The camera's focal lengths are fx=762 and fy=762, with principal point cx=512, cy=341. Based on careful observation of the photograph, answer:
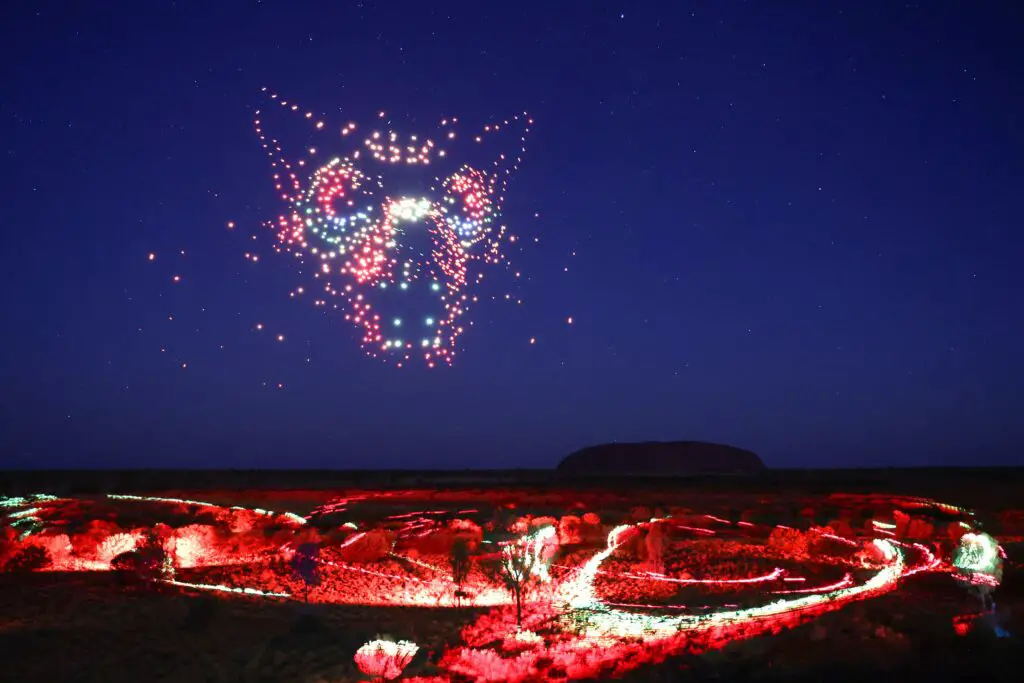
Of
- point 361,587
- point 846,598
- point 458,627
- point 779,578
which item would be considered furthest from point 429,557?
point 846,598

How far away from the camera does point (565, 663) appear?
33.2 feet

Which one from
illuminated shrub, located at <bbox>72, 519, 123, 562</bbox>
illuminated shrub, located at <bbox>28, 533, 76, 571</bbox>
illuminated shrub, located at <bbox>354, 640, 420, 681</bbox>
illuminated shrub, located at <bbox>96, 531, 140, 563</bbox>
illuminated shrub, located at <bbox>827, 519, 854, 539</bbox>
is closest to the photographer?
illuminated shrub, located at <bbox>354, 640, 420, 681</bbox>

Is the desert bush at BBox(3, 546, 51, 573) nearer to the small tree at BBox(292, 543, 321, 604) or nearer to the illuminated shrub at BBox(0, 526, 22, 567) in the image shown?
the illuminated shrub at BBox(0, 526, 22, 567)

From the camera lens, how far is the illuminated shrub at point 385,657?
966cm

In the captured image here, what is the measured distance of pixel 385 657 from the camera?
1017 centimetres

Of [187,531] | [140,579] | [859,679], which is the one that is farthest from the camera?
[187,531]

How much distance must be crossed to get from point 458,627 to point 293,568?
6.67m

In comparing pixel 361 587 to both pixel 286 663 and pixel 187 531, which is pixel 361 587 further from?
pixel 187 531

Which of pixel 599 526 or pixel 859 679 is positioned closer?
pixel 859 679

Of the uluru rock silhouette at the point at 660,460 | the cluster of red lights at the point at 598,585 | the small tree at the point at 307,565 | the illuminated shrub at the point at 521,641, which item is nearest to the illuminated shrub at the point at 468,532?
the cluster of red lights at the point at 598,585

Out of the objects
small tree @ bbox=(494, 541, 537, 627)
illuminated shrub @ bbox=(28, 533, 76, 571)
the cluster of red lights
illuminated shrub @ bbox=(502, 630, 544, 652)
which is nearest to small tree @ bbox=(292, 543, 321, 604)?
the cluster of red lights

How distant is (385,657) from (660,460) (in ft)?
433

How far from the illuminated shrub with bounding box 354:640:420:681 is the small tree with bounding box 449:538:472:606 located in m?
3.95

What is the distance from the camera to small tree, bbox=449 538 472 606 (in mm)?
15602
